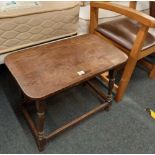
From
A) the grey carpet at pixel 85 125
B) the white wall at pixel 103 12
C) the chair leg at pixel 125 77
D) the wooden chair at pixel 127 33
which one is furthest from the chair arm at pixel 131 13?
the grey carpet at pixel 85 125

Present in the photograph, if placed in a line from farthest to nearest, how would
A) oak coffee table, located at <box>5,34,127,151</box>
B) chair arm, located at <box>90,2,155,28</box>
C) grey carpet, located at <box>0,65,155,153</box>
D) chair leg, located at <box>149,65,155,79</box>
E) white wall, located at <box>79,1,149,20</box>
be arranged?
chair leg, located at <box>149,65,155,79</box>
white wall, located at <box>79,1,149,20</box>
grey carpet, located at <box>0,65,155,153</box>
chair arm, located at <box>90,2,155,28</box>
oak coffee table, located at <box>5,34,127,151</box>

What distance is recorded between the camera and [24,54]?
969 millimetres

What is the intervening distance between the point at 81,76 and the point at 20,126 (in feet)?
1.83

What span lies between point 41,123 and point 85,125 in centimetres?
37

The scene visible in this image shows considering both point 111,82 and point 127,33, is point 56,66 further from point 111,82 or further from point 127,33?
point 127,33

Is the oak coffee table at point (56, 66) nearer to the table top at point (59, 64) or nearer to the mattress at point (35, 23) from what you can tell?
the table top at point (59, 64)

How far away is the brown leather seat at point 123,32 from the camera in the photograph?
46.5 inches

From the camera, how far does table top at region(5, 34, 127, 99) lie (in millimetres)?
819

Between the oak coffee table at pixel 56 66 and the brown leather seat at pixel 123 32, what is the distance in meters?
0.14

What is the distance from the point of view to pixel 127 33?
1.25 meters

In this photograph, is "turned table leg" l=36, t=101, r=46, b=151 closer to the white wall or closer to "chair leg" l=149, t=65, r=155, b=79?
the white wall

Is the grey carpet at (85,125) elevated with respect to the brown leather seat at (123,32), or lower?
lower

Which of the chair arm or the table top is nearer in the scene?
the table top

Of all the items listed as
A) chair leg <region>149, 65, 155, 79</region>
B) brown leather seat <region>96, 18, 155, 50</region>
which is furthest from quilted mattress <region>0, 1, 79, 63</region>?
chair leg <region>149, 65, 155, 79</region>
